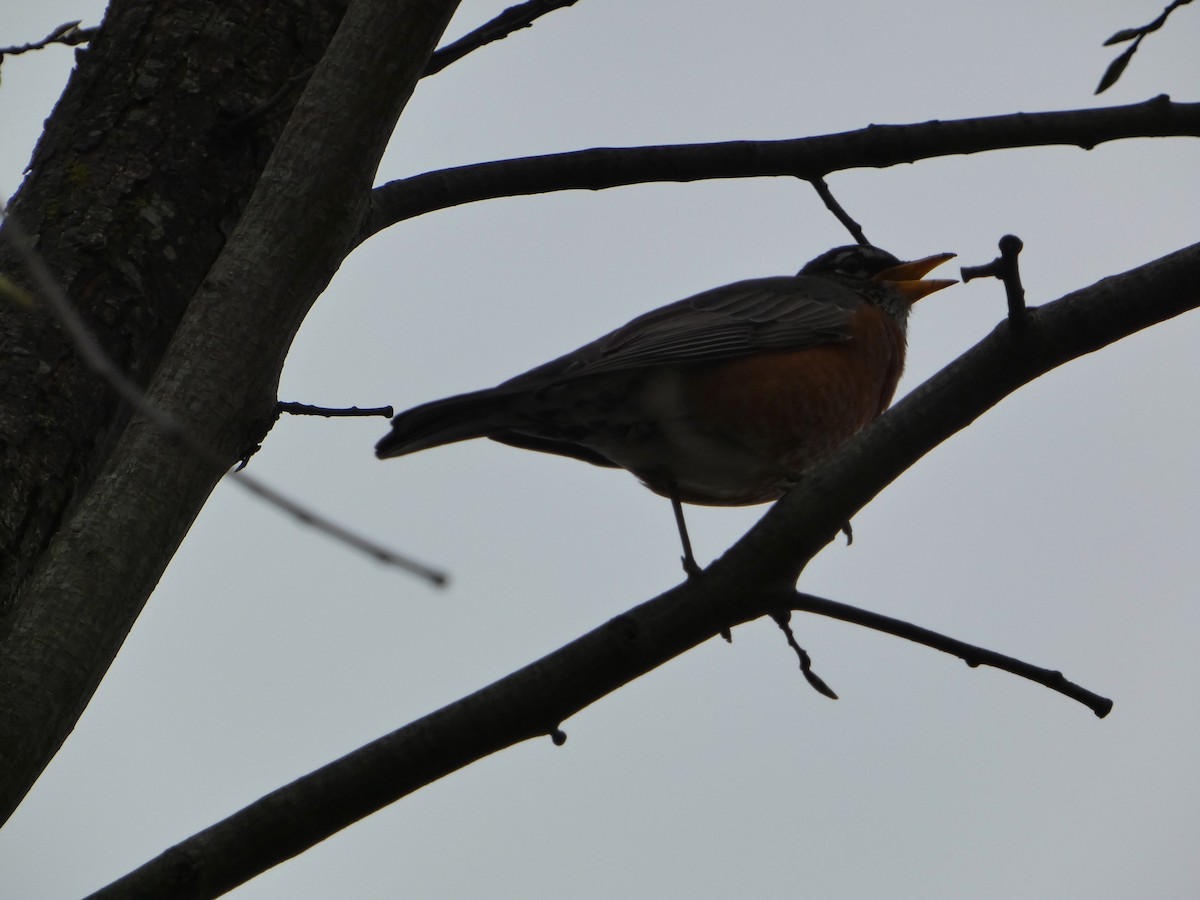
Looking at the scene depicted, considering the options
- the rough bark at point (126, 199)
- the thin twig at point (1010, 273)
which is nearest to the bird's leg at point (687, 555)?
the thin twig at point (1010, 273)

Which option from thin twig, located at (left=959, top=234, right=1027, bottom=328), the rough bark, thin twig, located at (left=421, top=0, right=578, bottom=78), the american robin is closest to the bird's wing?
the american robin

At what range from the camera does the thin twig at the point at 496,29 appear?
328 cm

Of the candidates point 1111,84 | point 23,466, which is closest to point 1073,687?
point 1111,84

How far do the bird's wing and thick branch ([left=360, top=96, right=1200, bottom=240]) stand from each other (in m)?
0.67

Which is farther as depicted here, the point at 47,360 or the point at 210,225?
the point at 210,225

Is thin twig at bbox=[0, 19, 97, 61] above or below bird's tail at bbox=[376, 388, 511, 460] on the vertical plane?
above

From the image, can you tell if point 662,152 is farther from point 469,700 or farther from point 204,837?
point 204,837

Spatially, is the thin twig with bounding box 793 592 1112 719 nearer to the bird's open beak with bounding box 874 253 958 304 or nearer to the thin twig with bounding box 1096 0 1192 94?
the thin twig with bounding box 1096 0 1192 94

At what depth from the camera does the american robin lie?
4027 millimetres

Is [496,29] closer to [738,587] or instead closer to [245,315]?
[245,315]

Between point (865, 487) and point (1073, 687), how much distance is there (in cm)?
57

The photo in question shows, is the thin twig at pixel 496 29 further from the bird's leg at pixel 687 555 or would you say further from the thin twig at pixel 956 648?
the thin twig at pixel 956 648

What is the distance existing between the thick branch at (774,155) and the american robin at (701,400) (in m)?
0.63

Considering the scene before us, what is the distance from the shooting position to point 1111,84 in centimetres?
322
